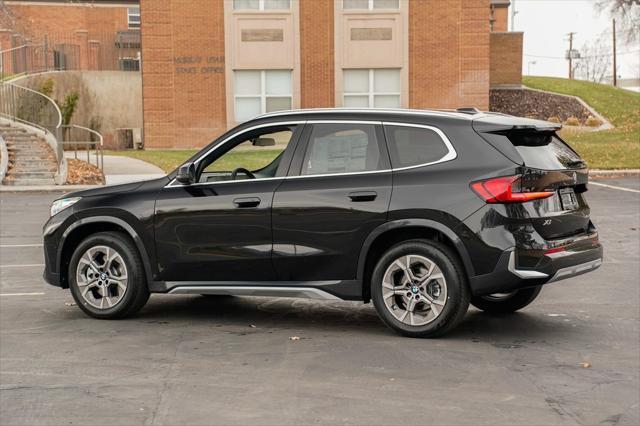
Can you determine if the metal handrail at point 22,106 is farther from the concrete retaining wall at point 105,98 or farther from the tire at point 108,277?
the tire at point 108,277

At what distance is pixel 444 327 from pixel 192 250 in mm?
2285

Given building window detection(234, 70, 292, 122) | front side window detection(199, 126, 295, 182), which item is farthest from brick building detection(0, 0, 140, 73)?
front side window detection(199, 126, 295, 182)

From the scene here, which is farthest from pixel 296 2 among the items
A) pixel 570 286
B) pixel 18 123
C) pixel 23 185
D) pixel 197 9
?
pixel 570 286

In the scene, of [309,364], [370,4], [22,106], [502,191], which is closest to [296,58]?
[370,4]

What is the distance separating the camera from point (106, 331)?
813cm

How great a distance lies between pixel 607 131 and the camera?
135 feet

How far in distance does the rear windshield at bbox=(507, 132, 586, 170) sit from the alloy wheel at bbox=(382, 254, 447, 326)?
1124 mm

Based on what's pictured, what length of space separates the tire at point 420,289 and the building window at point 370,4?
111 feet

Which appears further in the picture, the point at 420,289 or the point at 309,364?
the point at 420,289

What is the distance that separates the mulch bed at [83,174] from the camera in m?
26.8

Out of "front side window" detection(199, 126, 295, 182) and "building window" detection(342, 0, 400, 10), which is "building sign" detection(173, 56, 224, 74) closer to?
"building window" detection(342, 0, 400, 10)

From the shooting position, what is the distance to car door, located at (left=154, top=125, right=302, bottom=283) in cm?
806

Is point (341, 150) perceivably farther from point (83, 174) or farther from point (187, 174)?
point (83, 174)

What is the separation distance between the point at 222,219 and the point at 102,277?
4.18 feet
